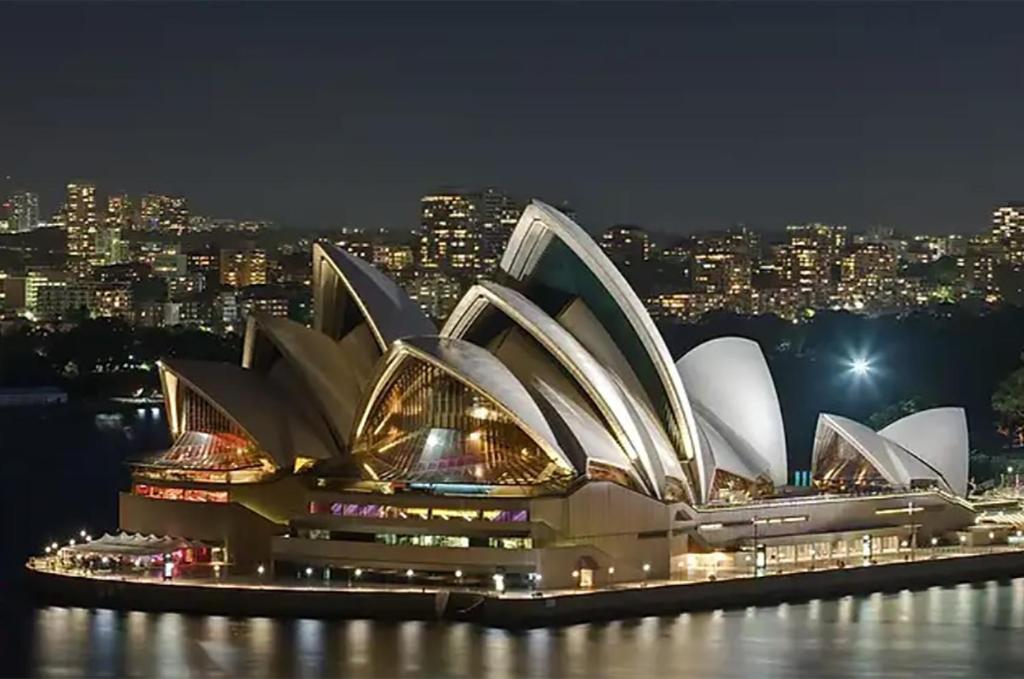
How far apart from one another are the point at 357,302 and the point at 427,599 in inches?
262

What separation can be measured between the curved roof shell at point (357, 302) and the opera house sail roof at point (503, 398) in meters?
0.04

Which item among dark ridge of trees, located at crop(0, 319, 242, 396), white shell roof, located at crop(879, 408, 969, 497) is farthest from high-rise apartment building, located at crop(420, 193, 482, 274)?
white shell roof, located at crop(879, 408, 969, 497)

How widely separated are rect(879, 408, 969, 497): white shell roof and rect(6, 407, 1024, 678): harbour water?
476 cm

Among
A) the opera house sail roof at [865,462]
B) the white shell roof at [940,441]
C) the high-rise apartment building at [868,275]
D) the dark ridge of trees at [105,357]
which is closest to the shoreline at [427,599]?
the opera house sail roof at [865,462]

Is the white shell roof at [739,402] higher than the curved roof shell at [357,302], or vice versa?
the curved roof shell at [357,302]

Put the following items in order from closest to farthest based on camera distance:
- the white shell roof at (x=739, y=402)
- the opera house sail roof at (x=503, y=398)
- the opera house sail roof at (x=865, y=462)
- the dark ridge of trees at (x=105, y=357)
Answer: the opera house sail roof at (x=503, y=398)
the white shell roof at (x=739, y=402)
the opera house sail roof at (x=865, y=462)
the dark ridge of trees at (x=105, y=357)

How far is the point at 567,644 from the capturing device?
32.3 m

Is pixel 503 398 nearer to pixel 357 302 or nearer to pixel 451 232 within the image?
pixel 357 302

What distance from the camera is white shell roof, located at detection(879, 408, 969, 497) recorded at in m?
43.3

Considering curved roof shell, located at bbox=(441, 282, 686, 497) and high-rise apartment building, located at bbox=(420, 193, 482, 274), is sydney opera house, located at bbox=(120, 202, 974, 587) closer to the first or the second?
curved roof shell, located at bbox=(441, 282, 686, 497)

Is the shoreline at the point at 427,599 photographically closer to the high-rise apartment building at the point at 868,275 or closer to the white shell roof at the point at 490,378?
the white shell roof at the point at 490,378

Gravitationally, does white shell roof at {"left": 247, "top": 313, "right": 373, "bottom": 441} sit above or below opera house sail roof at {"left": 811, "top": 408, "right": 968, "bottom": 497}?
above

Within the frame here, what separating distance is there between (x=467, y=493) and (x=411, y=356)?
2298 mm

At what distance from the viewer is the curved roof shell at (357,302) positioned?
127 ft
